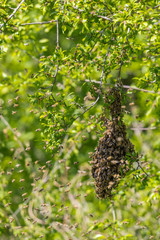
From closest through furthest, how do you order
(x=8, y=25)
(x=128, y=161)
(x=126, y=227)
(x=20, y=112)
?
(x=128, y=161)
(x=8, y=25)
(x=126, y=227)
(x=20, y=112)

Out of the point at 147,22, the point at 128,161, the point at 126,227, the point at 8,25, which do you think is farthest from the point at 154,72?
the point at 126,227

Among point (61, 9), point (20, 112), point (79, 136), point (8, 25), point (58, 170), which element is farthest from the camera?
point (20, 112)

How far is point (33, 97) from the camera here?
8.45 ft

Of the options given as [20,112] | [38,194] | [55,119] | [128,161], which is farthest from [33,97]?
[20,112]

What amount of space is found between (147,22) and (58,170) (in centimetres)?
272

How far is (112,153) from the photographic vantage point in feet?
7.31

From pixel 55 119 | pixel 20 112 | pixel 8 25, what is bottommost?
pixel 20 112

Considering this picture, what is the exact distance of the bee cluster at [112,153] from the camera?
2.21 m

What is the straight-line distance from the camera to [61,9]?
2455 mm

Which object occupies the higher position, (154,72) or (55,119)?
(154,72)

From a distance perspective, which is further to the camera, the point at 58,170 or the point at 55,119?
the point at 58,170

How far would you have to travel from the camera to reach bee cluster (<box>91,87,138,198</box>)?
2.21m

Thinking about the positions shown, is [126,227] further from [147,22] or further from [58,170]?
[147,22]

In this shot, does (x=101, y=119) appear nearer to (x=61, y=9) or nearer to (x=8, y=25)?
(x=61, y=9)
